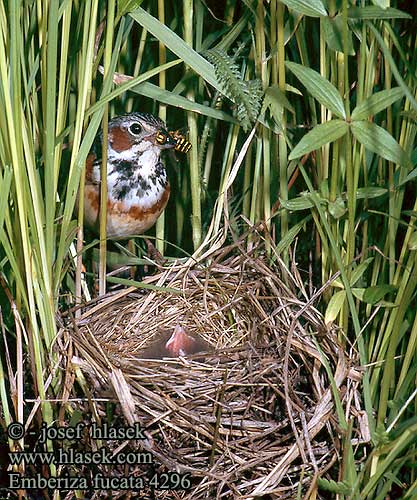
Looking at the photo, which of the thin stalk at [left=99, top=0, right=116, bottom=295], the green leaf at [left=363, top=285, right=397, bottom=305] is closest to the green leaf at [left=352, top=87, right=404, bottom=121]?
the green leaf at [left=363, top=285, right=397, bottom=305]

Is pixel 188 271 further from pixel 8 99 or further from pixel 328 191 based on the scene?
pixel 8 99

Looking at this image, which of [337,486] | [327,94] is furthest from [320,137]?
[337,486]

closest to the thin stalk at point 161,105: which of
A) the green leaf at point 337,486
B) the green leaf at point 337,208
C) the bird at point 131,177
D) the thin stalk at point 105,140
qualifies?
the bird at point 131,177

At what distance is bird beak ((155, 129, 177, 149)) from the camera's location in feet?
7.50

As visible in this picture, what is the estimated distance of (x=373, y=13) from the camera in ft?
5.27

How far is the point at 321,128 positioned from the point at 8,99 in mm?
605

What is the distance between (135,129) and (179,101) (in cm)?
33

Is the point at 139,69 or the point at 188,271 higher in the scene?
the point at 139,69

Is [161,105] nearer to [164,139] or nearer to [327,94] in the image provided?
[164,139]

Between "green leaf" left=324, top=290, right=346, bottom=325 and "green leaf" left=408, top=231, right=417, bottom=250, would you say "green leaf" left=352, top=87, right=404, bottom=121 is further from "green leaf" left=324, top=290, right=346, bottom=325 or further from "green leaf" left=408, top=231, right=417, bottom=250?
"green leaf" left=324, top=290, right=346, bottom=325

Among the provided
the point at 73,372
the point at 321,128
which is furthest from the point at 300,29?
the point at 73,372

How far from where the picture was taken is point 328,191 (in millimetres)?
1809

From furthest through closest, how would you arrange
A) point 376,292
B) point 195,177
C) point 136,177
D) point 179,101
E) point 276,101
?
point 136,177
point 195,177
point 179,101
point 276,101
point 376,292

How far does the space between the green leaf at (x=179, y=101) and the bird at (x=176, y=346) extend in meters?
0.52
